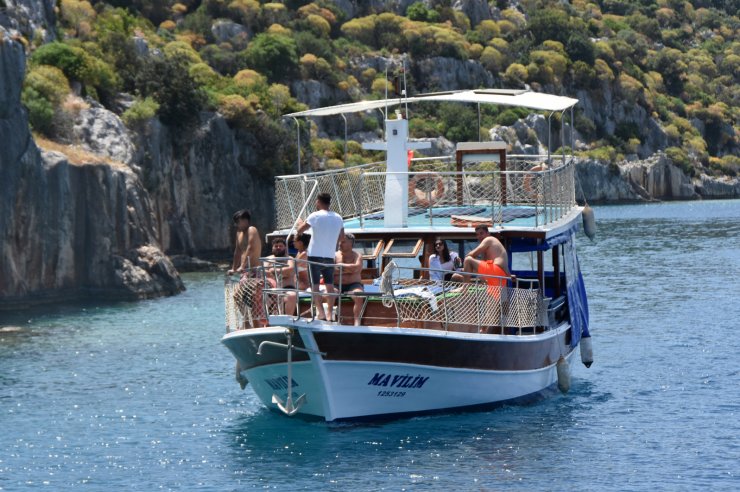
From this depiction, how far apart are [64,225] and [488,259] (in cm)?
2038

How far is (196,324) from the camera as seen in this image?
33.8m

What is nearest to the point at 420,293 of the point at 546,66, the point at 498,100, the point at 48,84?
the point at 498,100

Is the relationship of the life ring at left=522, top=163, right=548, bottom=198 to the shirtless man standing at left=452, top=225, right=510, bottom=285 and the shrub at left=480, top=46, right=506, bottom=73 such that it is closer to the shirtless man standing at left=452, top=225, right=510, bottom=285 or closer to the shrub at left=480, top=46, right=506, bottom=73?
the shirtless man standing at left=452, top=225, right=510, bottom=285

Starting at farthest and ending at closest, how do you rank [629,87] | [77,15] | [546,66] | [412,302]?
[629,87]
[546,66]
[77,15]
[412,302]

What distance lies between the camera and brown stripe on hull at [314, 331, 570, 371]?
18.8 metres

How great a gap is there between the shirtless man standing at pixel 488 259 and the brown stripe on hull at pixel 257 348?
3.14 meters

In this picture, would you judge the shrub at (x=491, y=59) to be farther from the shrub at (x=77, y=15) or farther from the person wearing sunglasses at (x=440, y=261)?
the person wearing sunglasses at (x=440, y=261)

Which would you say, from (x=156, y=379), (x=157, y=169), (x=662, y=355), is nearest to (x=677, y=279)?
(x=662, y=355)

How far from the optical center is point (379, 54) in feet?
318

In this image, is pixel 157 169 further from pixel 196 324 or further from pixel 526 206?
pixel 526 206

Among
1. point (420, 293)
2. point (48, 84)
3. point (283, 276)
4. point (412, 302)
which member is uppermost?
point (48, 84)

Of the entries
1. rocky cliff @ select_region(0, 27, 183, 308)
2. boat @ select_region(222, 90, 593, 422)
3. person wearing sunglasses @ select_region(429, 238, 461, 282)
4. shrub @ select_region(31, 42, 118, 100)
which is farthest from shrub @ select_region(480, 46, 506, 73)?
person wearing sunglasses @ select_region(429, 238, 461, 282)

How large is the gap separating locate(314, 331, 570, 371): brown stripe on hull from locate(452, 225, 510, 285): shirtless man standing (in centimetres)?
114

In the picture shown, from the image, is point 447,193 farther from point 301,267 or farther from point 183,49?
point 183,49
